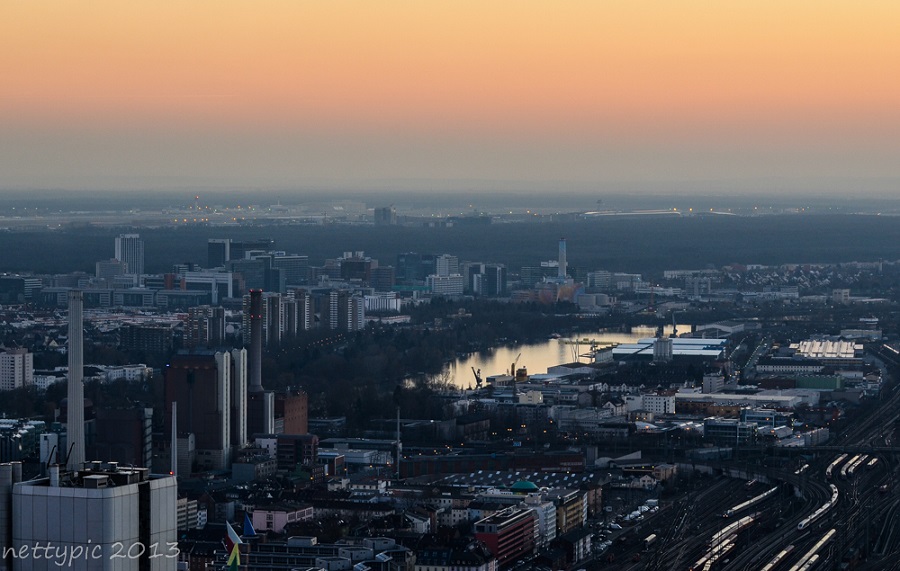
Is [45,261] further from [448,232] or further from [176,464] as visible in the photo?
[176,464]

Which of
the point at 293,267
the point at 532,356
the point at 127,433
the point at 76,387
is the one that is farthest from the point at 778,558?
the point at 293,267

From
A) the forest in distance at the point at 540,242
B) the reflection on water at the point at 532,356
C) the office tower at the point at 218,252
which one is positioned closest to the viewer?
the reflection on water at the point at 532,356

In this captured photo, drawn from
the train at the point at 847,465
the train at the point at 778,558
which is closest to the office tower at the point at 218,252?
the train at the point at 847,465

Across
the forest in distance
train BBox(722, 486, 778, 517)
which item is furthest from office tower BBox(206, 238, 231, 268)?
train BBox(722, 486, 778, 517)

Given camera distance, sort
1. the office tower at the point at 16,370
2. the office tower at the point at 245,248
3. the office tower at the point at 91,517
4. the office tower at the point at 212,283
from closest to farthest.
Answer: the office tower at the point at 91,517, the office tower at the point at 16,370, the office tower at the point at 212,283, the office tower at the point at 245,248

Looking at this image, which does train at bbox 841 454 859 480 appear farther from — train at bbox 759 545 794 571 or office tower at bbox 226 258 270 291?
office tower at bbox 226 258 270 291

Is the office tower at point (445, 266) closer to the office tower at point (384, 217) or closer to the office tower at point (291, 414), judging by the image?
the office tower at point (384, 217)

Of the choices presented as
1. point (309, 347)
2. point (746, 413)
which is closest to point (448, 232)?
point (309, 347)
